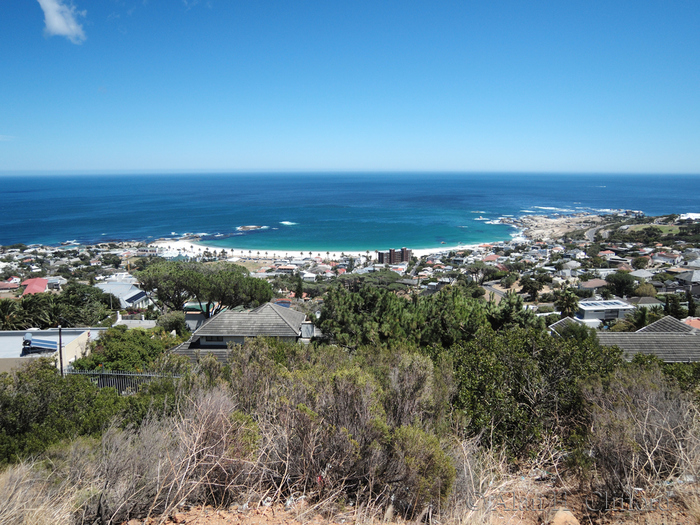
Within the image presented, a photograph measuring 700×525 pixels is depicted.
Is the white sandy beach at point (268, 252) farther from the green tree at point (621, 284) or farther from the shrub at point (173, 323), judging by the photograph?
the shrub at point (173, 323)

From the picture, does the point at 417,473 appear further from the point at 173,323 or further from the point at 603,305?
the point at 603,305

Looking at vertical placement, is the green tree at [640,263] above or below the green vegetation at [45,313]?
below

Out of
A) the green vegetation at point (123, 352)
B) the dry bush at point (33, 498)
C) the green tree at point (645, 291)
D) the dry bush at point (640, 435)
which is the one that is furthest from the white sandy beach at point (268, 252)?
the dry bush at point (33, 498)

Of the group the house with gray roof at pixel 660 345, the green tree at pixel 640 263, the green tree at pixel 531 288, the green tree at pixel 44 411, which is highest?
the green tree at pixel 44 411

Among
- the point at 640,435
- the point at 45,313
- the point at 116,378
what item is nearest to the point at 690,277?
the point at 640,435

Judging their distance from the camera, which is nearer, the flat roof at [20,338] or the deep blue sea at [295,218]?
the flat roof at [20,338]

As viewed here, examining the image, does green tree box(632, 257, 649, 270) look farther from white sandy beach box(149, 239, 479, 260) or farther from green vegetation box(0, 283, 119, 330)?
green vegetation box(0, 283, 119, 330)

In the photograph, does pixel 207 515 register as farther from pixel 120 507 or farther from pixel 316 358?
pixel 316 358

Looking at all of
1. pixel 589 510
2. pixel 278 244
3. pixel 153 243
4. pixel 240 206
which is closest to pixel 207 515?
pixel 589 510
